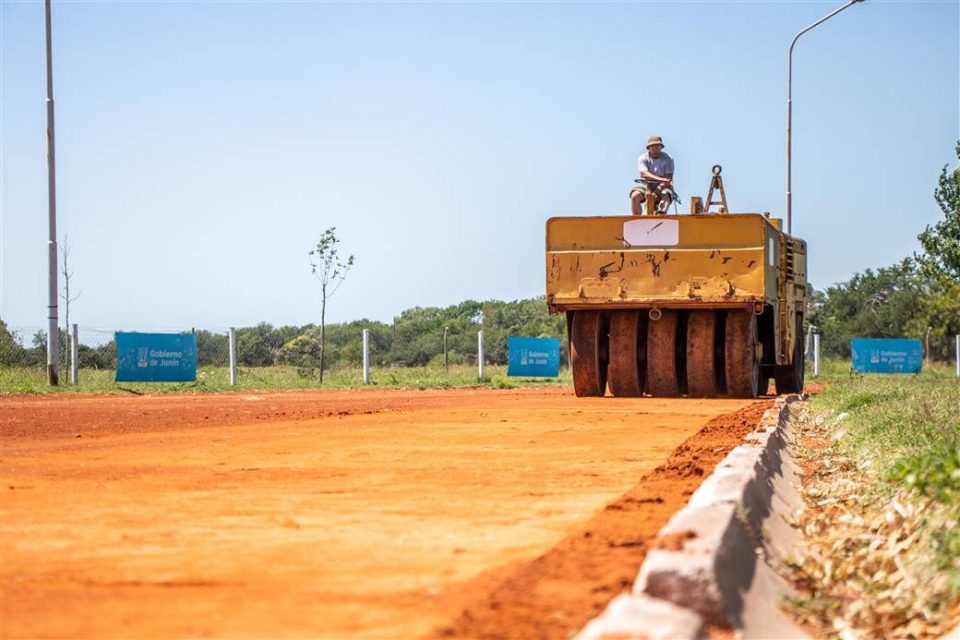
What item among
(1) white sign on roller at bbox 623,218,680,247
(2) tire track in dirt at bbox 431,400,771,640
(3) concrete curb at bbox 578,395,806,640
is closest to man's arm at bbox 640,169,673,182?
(1) white sign on roller at bbox 623,218,680,247

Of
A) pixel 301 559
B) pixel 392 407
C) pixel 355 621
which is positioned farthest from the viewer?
pixel 392 407

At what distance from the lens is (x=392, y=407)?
1839 cm

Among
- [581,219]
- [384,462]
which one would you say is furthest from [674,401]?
[384,462]

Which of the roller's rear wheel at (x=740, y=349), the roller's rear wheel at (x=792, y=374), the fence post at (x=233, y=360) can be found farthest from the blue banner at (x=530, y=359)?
the roller's rear wheel at (x=740, y=349)

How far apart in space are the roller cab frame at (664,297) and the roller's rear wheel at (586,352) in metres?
0.02

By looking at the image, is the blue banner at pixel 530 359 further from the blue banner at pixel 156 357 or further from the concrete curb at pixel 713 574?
the concrete curb at pixel 713 574

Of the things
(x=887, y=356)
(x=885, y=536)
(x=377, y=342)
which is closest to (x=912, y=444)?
(x=885, y=536)

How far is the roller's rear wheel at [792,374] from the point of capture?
24.5m

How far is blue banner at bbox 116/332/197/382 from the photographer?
28219 millimetres

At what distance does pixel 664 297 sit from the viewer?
19984 mm

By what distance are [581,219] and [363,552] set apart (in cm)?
1507

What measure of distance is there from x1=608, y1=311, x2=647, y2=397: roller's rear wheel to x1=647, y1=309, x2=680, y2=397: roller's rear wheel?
21cm

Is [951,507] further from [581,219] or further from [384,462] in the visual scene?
[581,219]

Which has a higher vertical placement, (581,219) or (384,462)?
(581,219)
